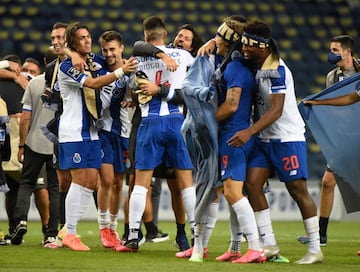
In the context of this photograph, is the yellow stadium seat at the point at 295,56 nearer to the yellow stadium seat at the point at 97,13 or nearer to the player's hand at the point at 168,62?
the yellow stadium seat at the point at 97,13

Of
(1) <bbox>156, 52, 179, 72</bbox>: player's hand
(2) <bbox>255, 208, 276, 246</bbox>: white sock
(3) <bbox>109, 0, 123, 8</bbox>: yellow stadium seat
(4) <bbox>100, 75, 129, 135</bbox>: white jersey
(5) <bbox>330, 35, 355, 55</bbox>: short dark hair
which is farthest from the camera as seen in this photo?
(3) <bbox>109, 0, 123, 8</bbox>: yellow stadium seat

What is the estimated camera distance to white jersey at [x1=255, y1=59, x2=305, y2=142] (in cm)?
755

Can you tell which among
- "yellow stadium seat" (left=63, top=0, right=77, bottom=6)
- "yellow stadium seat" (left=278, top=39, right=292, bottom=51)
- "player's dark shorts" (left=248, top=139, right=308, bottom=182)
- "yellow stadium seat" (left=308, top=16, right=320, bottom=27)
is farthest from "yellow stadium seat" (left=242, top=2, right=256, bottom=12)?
"player's dark shorts" (left=248, top=139, right=308, bottom=182)

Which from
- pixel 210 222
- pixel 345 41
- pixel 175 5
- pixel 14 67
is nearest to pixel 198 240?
pixel 210 222

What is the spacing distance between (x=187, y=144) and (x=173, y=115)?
0.68 meters

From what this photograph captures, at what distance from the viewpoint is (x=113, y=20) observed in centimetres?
2209

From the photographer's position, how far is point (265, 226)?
7.77 meters

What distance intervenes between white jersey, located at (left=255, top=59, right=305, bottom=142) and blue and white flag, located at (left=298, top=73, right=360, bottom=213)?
817mm

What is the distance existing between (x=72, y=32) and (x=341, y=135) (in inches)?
106

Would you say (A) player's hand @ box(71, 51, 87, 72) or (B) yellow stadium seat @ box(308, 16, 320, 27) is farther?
(B) yellow stadium seat @ box(308, 16, 320, 27)

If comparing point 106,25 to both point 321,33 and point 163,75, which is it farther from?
point 163,75

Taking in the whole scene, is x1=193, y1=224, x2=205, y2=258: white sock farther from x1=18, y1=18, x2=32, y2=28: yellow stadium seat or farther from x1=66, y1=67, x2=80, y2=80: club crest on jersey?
x1=18, y1=18, x2=32, y2=28: yellow stadium seat

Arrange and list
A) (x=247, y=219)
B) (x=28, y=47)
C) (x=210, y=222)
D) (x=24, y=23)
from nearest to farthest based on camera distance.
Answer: (x=247, y=219) → (x=210, y=222) → (x=28, y=47) → (x=24, y=23)

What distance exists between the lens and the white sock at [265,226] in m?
7.75
